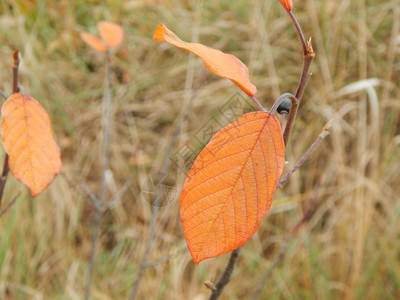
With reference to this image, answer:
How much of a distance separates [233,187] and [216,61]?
10 cm

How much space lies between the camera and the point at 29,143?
0.47 meters

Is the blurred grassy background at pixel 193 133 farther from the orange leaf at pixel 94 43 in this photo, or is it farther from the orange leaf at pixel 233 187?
the orange leaf at pixel 233 187

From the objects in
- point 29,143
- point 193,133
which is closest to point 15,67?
point 29,143

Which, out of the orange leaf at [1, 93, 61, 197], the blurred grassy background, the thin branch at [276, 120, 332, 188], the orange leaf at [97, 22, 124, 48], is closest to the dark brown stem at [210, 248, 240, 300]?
the thin branch at [276, 120, 332, 188]

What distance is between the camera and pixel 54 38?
224cm

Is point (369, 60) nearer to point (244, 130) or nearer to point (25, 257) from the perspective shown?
point (25, 257)

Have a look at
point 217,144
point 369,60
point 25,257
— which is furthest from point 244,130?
point 369,60

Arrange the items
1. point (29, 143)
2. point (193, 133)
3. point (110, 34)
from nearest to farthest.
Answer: point (29, 143) → point (110, 34) → point (193, 133)

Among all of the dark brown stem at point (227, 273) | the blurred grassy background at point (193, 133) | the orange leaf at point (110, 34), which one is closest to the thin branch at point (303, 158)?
the dark brown stem at point (227, 273)

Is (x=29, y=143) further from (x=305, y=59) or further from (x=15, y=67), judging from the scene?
(x=305, y=59)

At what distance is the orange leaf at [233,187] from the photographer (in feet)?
1.15

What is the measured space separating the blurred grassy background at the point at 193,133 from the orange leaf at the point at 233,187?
43.9 inches

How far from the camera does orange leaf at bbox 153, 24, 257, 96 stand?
33 cm

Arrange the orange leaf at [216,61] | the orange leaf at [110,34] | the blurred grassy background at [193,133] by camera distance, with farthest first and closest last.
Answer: the blurred grassy background at [193,133], the orange leaf at [110,34], the orange leaf at [216,61]
